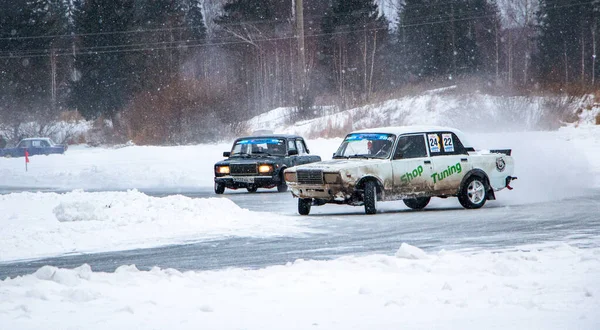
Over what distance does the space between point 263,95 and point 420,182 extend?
53.3 meters

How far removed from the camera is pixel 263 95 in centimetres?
7000

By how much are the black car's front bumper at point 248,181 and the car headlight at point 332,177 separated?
715 cm

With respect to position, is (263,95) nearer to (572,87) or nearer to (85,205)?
(572,87)

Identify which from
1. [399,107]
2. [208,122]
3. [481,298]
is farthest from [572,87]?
[481,298]

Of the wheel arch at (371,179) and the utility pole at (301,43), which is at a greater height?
the utility pole at (301,43)

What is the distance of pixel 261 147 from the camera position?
24562mm

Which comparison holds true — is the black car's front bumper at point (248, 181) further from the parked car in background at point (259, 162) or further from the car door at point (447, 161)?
the car door at point (447, 161)

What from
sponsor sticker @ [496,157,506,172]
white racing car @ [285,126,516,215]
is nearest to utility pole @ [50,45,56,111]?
white racing car @ [285,126,516,215]

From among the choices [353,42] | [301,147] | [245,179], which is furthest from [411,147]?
[353,42]

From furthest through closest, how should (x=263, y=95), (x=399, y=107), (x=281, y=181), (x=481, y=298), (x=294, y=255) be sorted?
(x=263, y=95) → (x=399, y=107) → (x=281, y=181) → (x=294, y=255) → (x=481, y=298)

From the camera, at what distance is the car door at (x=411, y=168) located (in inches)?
668

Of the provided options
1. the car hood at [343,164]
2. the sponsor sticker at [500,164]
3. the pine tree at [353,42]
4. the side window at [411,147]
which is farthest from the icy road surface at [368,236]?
the pine tree at [353,42]

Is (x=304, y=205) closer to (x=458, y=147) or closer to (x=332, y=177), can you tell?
(x=332, y=177)

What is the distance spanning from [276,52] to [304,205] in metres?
52.4
